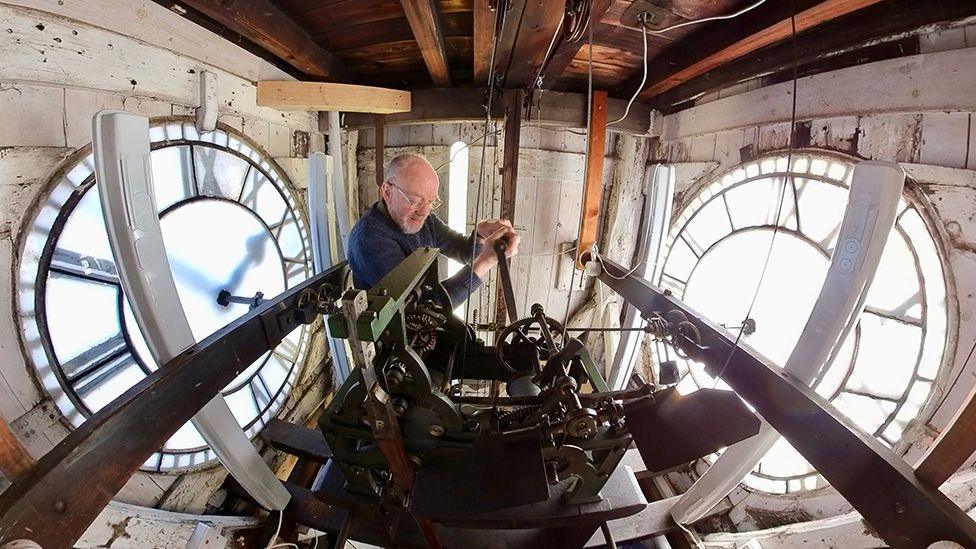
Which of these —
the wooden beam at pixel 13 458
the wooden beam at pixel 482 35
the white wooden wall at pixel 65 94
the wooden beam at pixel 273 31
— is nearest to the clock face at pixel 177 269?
the white wooden wall at pixel 65 94

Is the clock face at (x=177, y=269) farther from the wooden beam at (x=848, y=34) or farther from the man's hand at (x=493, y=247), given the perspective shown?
the wooden beam at (x=848, y=34)

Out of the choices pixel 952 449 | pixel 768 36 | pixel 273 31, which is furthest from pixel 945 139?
pixel 273 31

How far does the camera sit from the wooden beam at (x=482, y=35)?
4.44 ft

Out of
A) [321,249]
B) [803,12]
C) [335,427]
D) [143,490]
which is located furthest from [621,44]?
[143,490]

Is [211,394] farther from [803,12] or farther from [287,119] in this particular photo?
[803,12]

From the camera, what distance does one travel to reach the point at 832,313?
965mm

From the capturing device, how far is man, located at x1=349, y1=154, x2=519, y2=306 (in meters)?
1.65

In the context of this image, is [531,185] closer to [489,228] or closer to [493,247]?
[489,228]

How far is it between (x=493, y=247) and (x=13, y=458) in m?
1.44

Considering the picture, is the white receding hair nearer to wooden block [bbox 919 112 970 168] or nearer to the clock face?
the clock face

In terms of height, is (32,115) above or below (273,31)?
below

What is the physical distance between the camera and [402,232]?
1810 mm

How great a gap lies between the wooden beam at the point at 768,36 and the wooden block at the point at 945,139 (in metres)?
0.43

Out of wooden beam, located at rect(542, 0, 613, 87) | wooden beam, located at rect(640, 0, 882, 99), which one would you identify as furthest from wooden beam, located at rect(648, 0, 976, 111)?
wooden beam, located at rect(542, 0, 613, 87)
